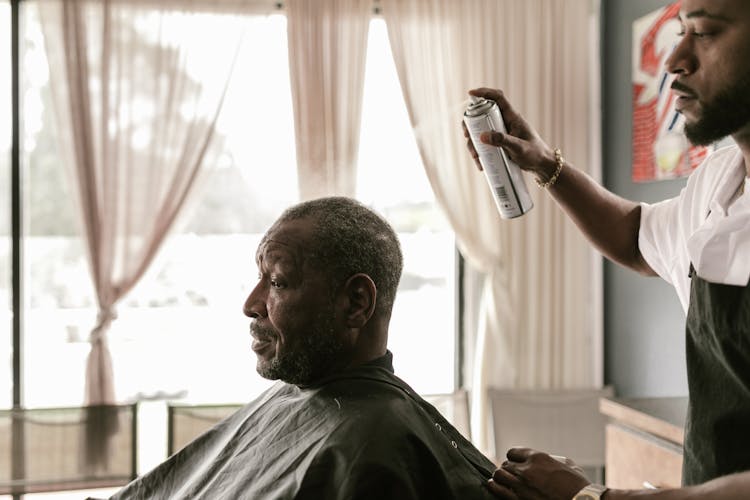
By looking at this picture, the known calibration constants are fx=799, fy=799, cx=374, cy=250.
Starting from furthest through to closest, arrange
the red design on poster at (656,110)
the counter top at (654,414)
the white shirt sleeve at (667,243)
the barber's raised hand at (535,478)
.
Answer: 1. the red design on poster at (656,110)
2. the counter top at (654,414)
3. the white shirt sleeve at (667,243)
4. the barber's raised hand at (535,478)

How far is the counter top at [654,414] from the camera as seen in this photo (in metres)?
2.26

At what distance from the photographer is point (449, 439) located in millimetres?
1365

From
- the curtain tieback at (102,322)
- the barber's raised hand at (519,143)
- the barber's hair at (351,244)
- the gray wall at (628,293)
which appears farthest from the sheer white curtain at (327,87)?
the barber's hair at (351,244)

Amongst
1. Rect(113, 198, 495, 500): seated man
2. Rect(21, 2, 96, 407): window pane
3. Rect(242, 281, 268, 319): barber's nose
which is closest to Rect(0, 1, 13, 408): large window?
Rect(21, 2, 96, 407): window pane

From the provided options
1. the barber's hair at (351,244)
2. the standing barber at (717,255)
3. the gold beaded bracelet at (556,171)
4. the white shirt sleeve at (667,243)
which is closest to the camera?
the standing barber at (717,255)

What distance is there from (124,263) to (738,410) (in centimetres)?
273

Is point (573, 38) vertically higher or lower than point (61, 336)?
higher

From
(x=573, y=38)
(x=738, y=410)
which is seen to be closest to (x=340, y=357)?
(x=738, y=410)

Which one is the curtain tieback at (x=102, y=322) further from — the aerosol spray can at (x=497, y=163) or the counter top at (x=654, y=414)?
the aerosol spray can at (x=497, y=163)

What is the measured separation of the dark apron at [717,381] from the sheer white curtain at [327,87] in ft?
7.67

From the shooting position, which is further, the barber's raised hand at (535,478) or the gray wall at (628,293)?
the gray wall at (628,293)

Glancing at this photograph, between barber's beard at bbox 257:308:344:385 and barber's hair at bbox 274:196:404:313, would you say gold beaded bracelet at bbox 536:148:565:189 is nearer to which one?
barber's hair at bbox 274:196:404:313

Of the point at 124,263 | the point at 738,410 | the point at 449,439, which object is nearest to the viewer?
the point at 738,410

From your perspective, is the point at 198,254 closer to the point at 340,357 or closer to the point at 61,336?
the point at 61,336
